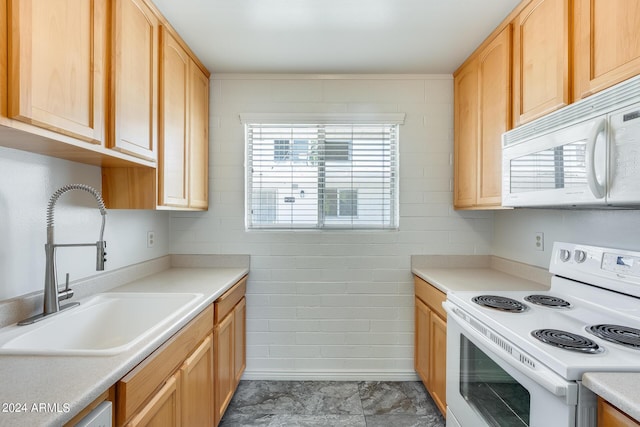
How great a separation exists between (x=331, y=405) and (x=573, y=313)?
60.3 inches

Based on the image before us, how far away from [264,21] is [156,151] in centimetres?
92

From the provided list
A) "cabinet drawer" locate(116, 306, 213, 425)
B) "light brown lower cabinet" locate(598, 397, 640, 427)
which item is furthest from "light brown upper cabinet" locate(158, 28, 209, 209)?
"light brown lower cabinet" locate(598, 397, 640, 427)

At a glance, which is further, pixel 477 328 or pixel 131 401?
pixel 477 328

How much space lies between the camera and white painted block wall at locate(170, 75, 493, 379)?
8.10 ft

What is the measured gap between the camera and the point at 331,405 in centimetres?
214

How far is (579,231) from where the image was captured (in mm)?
1676

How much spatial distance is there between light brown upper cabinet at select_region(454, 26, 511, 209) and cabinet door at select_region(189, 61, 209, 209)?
1868 mm

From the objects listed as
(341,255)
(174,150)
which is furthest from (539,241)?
(174,150)

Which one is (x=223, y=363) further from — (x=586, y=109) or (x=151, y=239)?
(x=586, y=109)

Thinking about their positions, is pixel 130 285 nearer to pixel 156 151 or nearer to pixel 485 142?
pixel 156 151

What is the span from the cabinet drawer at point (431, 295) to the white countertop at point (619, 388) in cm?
101

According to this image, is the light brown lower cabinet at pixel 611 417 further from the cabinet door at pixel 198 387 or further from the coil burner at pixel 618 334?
the cabinet door at pixel 198 387

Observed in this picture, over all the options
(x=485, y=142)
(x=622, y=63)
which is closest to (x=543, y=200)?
(x=622, y=63)

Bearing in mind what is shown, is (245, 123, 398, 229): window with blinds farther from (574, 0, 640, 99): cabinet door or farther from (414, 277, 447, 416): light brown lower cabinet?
(574, 0, 640, 99): cabinet door
